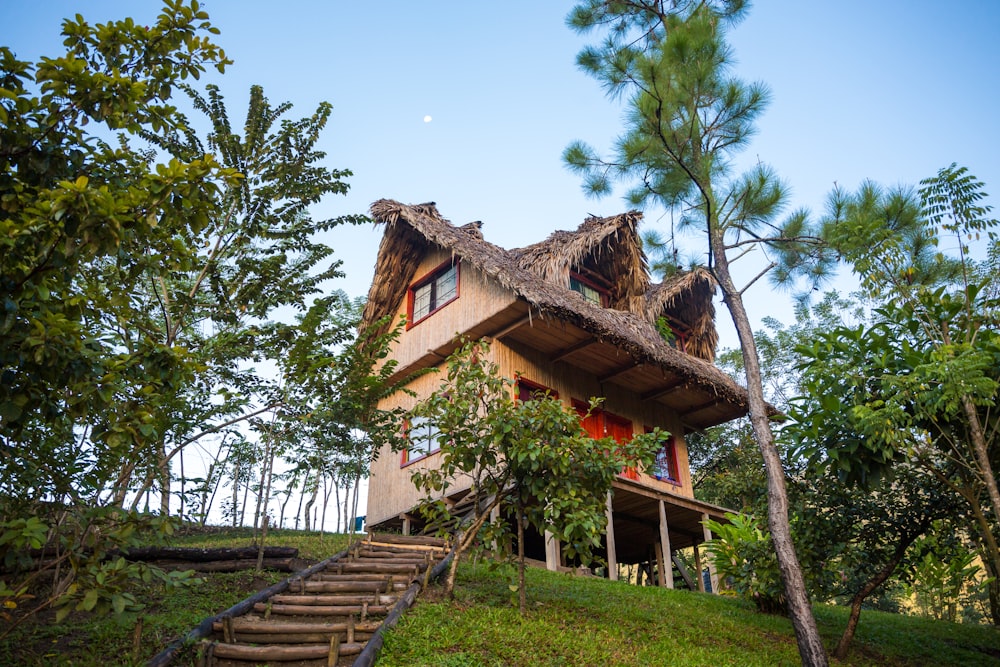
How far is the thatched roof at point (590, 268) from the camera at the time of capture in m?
11.1

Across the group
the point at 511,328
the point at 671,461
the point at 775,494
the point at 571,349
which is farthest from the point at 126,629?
the point at 671,461

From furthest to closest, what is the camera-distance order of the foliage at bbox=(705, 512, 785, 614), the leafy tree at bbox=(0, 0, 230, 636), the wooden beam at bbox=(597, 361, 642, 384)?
the wooden beam at bbox=(597, 361, 642, 384), the foliage at bbox=(705, 512, 785, 614), the leafy tree at bbox=(0, 0, 230, 636)

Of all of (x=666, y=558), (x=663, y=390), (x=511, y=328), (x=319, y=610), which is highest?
(x=511, y=328)

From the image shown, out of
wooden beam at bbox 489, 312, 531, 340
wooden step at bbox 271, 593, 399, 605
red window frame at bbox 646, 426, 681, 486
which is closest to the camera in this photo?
wooden step at bbox 271, 593, 399, 605

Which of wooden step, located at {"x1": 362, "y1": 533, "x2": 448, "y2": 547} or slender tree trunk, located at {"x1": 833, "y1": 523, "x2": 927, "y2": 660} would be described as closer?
slender tree trunk, located at {"x1": 833, "y1": 523, "x2": 927, "y2": 660}

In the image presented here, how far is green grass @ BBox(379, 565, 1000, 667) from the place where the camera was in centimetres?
584

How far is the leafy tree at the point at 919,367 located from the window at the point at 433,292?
21.7ft

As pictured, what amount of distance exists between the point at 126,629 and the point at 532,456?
3.50 metres

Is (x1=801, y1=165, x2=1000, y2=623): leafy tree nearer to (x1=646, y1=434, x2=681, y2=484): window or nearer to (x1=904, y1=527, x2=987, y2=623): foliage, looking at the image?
(x1=904, y1=527, x2=987, y2=623): foliage

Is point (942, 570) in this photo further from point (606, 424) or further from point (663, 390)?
point (606, 424)

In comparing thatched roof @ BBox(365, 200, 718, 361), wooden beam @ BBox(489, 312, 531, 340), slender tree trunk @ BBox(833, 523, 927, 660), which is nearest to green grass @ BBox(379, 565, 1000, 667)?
slender tree trunk @ BBox(833, 523, 927, 660)

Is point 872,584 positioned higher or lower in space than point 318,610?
higher

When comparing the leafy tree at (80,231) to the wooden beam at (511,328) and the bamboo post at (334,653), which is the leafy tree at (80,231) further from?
the wooden beam at (511,328)

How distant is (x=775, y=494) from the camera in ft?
24.3
